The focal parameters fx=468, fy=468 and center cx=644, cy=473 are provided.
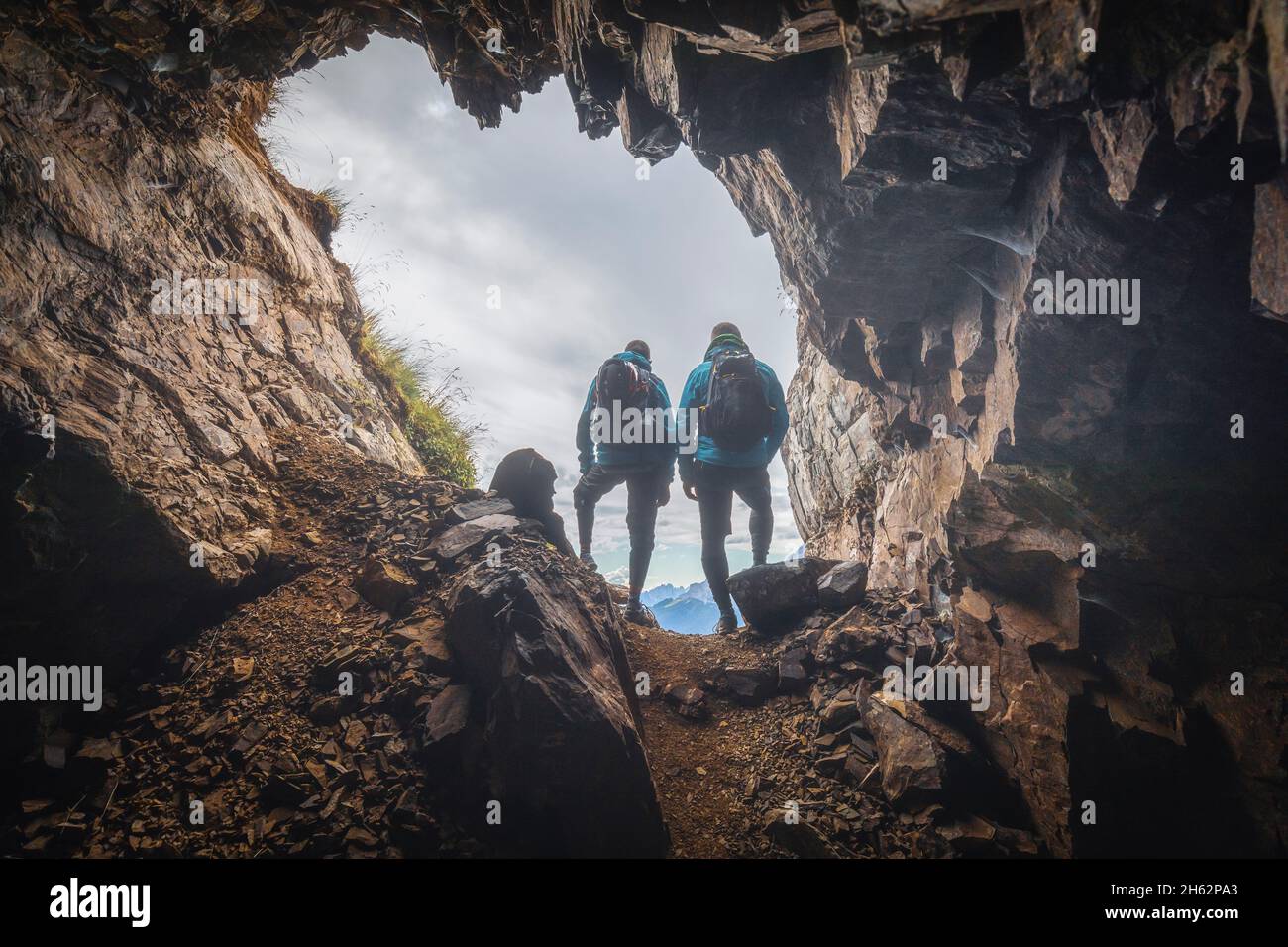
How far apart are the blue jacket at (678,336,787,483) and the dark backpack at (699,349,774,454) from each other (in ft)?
0.57

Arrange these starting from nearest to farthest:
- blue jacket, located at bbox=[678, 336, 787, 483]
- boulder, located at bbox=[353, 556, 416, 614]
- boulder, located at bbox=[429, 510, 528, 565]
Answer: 1. boulder, located at bbox=[353, 556, 416, 614]
2. boulder, located at bbox=[429, 510, 528, 565]
3. blue jacket, located at bbox=[678, 336, 787, 483]

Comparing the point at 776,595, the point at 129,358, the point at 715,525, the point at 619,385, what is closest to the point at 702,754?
the point at 776,595

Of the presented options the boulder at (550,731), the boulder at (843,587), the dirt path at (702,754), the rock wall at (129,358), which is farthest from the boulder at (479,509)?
the boulder at (843,587)

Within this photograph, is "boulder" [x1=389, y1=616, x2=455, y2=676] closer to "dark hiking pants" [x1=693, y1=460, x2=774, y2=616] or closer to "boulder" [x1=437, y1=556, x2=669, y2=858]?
"boulder" [x1=437, y1=556, x2=669, y2=858]

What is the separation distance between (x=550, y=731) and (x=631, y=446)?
4841 millimetres

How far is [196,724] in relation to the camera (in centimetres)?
380

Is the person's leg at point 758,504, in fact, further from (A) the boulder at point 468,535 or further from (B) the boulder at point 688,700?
(A) the boulder at point 468,535

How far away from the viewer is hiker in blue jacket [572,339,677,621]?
789 centimetres

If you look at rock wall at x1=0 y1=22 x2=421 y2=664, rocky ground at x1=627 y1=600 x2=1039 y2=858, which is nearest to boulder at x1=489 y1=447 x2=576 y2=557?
rocky ground at x1=627 y1=600 x2=1039 y2=858

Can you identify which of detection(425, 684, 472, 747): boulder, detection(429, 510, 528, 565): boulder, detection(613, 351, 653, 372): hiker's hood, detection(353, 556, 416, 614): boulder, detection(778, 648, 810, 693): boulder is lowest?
detection(778, 648, 810, 693): boulder

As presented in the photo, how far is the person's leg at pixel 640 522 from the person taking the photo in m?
8.23

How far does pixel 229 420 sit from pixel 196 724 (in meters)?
3.69

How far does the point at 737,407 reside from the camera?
7.23m
